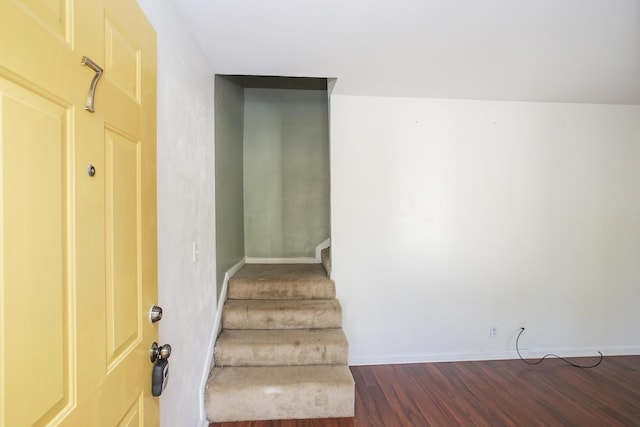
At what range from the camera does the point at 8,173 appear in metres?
0.48

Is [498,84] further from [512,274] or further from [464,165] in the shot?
[512,274]

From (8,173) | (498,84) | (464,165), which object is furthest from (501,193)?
(8,173)

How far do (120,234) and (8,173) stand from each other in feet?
1.15

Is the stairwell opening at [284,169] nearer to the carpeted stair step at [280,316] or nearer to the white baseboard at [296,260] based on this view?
the white baseboard at [296,260]

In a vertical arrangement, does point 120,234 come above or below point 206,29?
below

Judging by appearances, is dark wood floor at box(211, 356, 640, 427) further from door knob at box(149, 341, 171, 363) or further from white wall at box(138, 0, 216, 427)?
door knob at box(149, 341, 171, 363)

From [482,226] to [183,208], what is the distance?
8.41 feet

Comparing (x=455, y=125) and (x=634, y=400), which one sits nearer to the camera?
(x=634, y=400)

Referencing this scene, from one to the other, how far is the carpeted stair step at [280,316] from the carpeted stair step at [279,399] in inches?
17.8

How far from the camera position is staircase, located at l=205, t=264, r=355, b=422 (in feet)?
6.28

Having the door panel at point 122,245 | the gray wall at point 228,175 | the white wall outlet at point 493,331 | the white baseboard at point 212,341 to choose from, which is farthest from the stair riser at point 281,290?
the door panel at point 122,245

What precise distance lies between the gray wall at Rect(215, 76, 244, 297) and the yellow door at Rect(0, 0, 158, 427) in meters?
1.36

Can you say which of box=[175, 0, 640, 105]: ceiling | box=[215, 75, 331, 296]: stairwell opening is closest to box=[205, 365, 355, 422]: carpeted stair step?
box=[215, 75, 331, 296]: stairwell opening

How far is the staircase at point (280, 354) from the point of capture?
191cm
